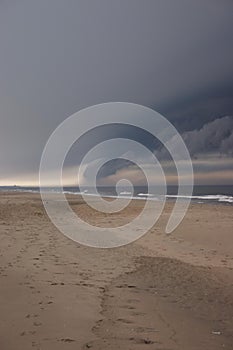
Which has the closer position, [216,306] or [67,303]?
[67,303]

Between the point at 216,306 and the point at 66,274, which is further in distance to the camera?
the point at 66,274

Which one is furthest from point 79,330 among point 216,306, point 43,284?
point 216,306

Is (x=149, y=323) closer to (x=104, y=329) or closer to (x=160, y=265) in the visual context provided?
(x=104, y=329)

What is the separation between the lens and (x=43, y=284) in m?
8.18

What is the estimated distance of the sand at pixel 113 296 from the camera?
5.61 metres

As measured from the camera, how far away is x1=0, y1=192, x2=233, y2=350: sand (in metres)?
5.61

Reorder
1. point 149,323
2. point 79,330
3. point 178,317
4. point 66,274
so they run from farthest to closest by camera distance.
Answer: point 66,274
point 178,317
point 149,323
point 79,330

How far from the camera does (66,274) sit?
9383 mm

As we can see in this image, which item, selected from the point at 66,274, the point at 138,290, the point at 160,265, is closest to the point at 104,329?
the point at 138,290

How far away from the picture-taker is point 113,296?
7848 mm

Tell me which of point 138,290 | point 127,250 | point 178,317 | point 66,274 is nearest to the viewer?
point 178,317

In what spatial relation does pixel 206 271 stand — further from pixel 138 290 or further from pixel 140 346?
pixel 140 346

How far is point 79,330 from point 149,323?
4.36 feet

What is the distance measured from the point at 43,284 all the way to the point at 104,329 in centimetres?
270
